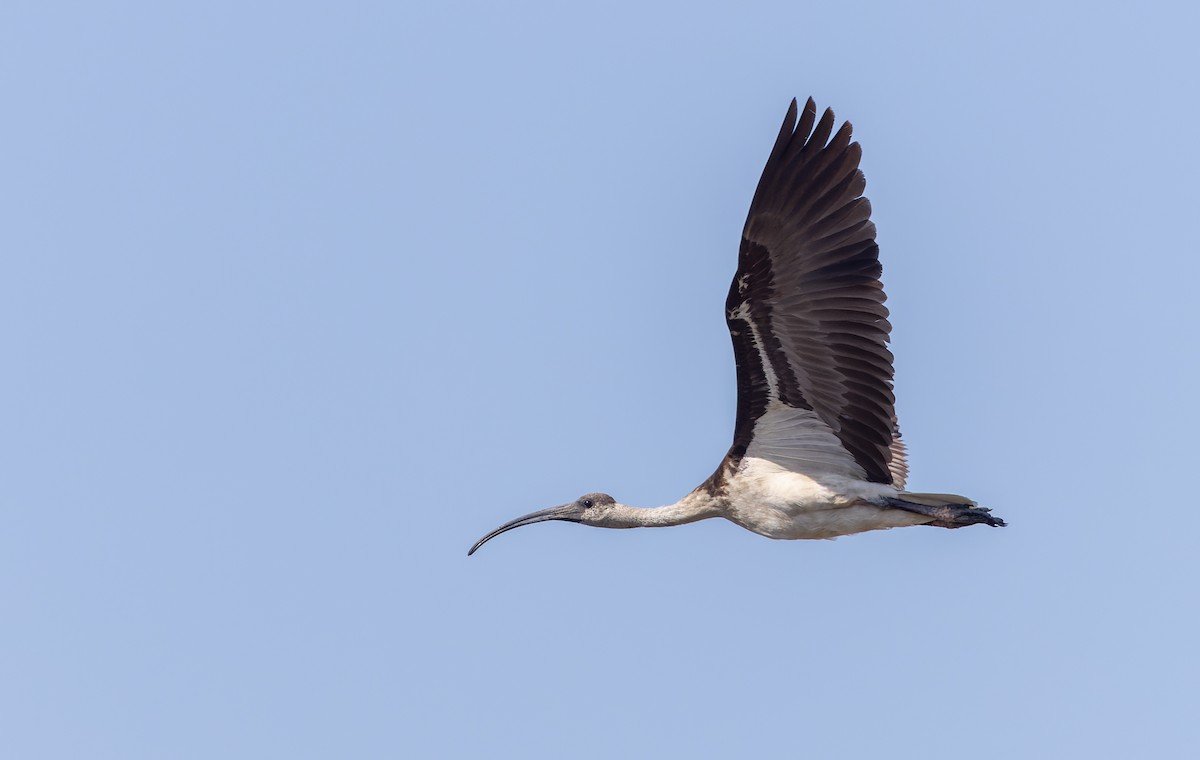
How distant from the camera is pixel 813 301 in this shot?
79.8 feet

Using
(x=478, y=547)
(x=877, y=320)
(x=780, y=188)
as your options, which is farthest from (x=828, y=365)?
(x=478, y=547)

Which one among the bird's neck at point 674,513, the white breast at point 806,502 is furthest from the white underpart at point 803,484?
the bird's neck at point 674,513

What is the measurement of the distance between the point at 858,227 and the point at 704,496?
4.52m

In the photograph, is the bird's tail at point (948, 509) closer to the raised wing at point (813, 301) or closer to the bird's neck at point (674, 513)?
the raised wing at point (813, 301)

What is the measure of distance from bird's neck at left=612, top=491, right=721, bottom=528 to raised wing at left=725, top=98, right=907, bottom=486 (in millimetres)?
1626

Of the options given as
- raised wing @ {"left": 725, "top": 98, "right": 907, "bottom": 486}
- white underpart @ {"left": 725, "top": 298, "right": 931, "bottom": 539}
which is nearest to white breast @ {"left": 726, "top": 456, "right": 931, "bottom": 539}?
white underpart @ {"left": 725, "top": 298, "right": 931, "bottom": 539}

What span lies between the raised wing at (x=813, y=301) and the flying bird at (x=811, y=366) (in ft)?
0.04

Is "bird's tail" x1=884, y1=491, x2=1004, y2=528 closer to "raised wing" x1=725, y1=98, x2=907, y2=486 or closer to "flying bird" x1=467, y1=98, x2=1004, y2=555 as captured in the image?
"flying bird" x1=467, y1=98, x2=1004, y2=555

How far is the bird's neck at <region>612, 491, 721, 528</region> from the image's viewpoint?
1035 inches

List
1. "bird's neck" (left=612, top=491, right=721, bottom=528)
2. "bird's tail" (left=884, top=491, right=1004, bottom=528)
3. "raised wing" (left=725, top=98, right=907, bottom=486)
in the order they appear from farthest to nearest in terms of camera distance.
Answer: "bird's neck" (left=612, top=491, right=721, bottom=528)
"bird's tail" (left=884, top=491, right=1004, bottom=528)
"raised wing" (left=725, top=98, right=907, bottom=486)

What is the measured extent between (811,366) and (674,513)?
327 cm

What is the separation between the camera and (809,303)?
79.8ft

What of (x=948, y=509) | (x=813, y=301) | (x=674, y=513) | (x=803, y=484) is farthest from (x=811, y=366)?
(x=674, y=513)

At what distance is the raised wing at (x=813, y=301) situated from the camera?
24031 mm
